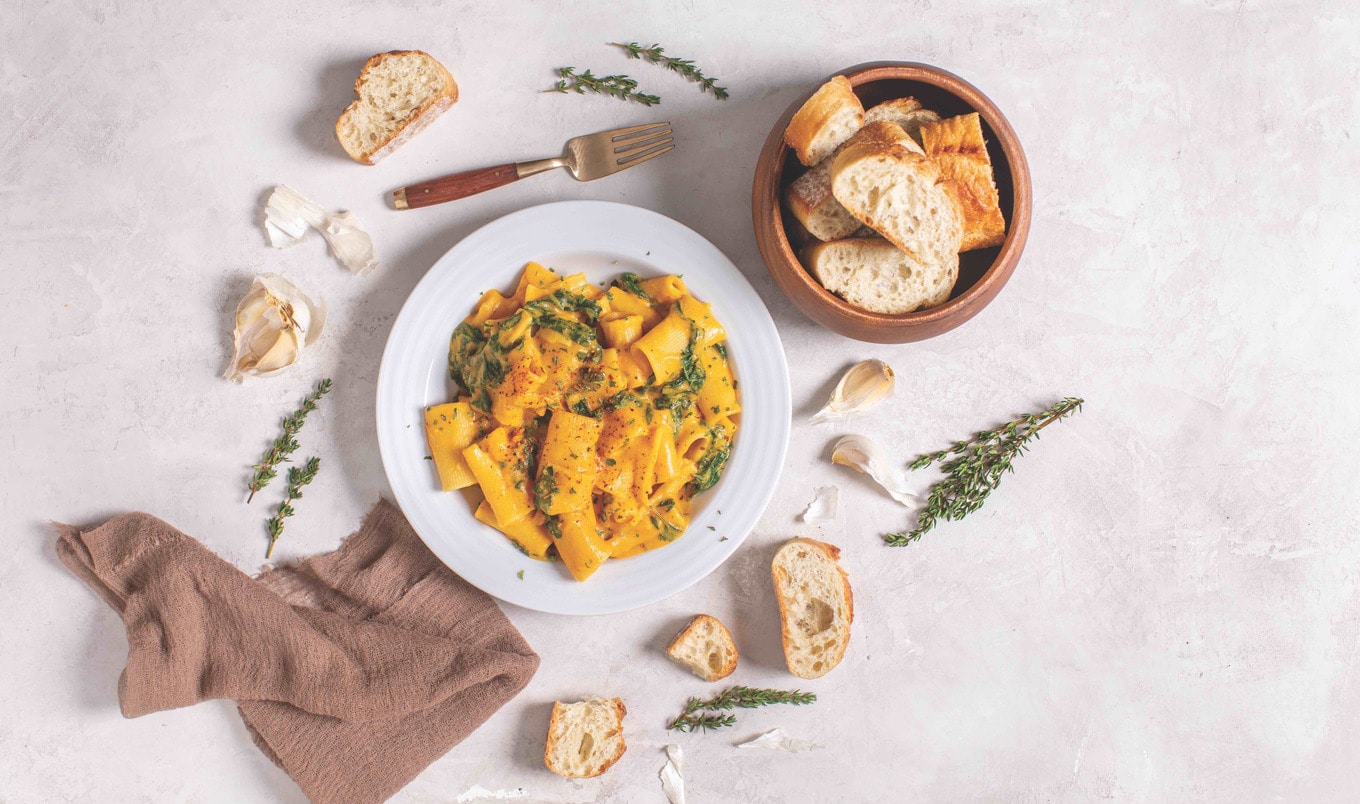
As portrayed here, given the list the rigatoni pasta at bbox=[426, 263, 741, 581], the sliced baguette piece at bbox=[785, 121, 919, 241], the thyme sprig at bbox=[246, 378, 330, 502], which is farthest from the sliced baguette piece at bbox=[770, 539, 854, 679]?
the thyme sprig at bbox=[246, 378, 330, 502]

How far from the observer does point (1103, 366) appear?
2846 millimetres

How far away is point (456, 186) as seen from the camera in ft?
8.57

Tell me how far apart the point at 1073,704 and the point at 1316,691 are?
0.93 m

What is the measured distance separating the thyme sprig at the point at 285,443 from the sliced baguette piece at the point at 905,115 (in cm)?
200

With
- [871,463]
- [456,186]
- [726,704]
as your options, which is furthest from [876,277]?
[726,704]

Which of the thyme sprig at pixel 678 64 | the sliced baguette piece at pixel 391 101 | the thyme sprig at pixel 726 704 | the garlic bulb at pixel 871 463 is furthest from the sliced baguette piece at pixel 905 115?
the thyme sprig at pixel 726 704

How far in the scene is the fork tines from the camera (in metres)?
2.64

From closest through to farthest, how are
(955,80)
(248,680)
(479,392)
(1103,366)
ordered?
(955,80)
(479,392)
(248,680)
(1103,366)

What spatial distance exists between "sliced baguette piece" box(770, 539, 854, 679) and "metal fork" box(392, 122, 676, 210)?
4.70 feet

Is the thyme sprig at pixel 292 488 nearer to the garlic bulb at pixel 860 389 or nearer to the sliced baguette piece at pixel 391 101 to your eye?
the sliced baguette piece at pixel 391 101

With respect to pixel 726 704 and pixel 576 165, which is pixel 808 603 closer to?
pixel 726 704

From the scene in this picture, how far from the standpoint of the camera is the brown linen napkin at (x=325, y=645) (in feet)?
8.69

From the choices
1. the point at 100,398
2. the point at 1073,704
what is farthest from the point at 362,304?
the point at 1073,704

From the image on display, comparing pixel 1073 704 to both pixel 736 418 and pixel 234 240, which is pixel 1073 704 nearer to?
pixel 736 418
